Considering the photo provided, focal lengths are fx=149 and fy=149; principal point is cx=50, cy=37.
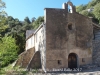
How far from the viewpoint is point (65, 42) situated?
19641 mm

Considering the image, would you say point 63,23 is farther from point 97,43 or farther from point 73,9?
point 97,43

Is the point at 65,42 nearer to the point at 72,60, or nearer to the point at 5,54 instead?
the point at 72,60

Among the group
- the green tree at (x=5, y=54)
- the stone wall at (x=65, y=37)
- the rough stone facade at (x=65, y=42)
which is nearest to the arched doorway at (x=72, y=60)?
the rough stone facade at (x=65, y=42)

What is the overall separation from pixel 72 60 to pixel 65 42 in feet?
9.63

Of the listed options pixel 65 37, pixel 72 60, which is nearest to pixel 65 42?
pixel 65 37

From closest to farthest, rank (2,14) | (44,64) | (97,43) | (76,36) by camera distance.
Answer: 1. (2,14)
2. (44,64)
3. (76,36)
4. (97,43)

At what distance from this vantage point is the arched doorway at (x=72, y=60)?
803 inches

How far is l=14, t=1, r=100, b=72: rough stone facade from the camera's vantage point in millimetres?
19047

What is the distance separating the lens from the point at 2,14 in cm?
1587

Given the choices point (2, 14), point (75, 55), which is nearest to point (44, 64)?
point (75, 55)

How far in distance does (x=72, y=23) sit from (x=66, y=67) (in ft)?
19.7

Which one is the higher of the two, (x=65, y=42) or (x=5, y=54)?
(x=65, y=42)

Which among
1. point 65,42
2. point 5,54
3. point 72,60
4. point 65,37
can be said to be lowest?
point 72,60

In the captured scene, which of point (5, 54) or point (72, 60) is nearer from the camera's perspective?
point (72, 60)
